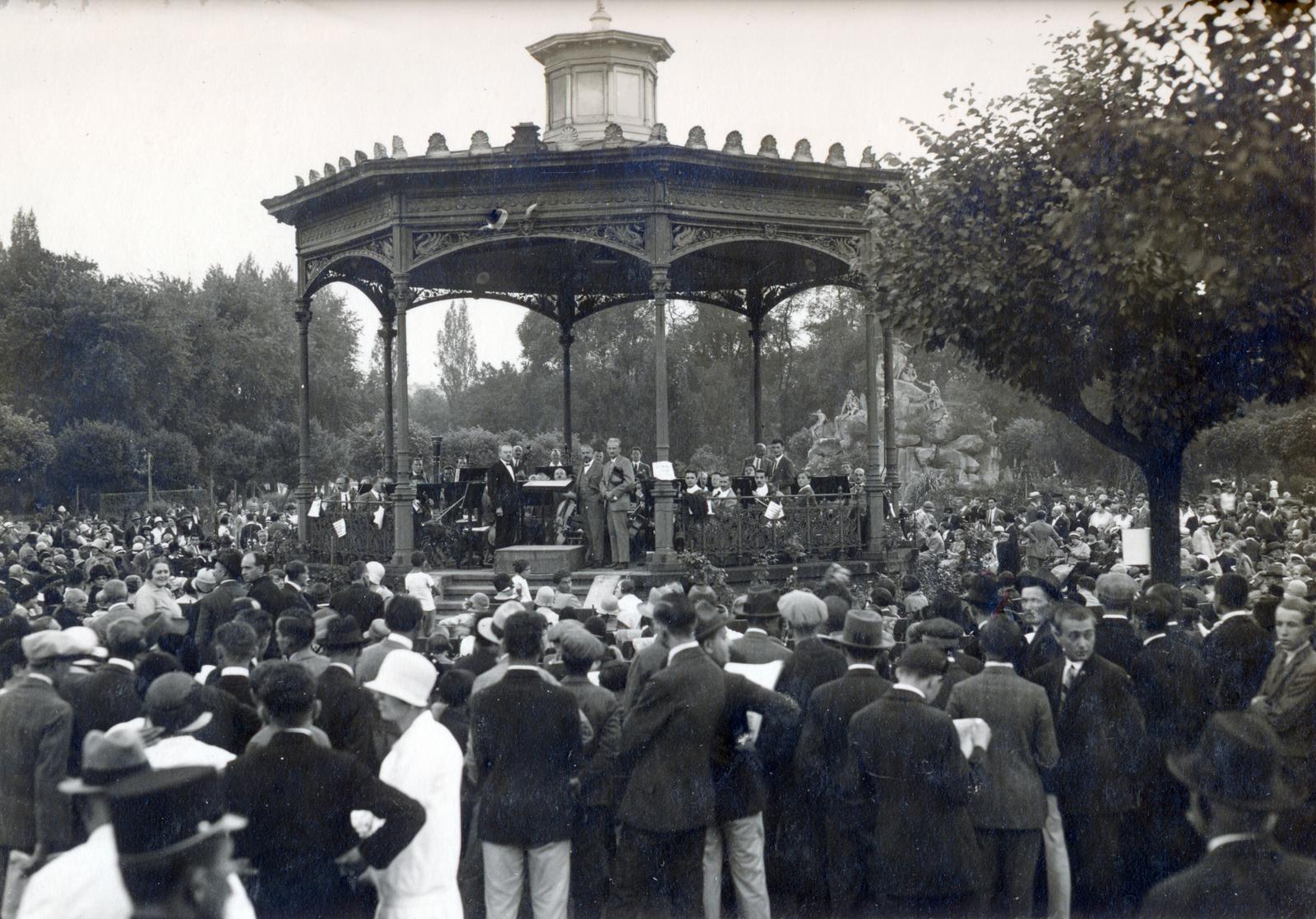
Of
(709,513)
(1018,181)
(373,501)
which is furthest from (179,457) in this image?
(1018,181)

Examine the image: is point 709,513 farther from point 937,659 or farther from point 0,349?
point 0,349

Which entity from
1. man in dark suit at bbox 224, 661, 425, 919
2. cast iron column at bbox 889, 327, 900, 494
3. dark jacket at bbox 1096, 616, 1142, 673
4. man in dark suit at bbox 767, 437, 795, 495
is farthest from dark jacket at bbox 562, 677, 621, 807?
cast iron column at bbox 889, 327, 900, 494

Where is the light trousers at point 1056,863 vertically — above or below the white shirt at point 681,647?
below

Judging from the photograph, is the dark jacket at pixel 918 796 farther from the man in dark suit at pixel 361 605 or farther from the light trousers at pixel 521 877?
the man in dark suit at pixel 361 605

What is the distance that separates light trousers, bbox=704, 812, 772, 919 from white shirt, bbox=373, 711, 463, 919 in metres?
1.57

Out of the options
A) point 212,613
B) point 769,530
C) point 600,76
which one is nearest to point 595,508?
point 769,530

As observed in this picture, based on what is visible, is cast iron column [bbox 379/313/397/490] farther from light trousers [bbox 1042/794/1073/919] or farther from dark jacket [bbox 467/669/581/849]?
light trousers [bbox 1042/794/1073/919]

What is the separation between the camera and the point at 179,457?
1962 inches

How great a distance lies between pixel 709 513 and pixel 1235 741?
41.7 feet

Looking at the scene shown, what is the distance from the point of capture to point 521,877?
18.3ft

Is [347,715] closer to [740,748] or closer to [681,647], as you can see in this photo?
[681,647]

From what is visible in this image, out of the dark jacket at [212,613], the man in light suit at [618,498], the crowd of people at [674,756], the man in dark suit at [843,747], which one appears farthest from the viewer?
the man in light suit at [618,498]

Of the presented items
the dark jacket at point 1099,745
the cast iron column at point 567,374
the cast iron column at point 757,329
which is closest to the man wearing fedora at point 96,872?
the dark jacket at point 1099,745

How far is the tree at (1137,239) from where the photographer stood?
8.41 m
